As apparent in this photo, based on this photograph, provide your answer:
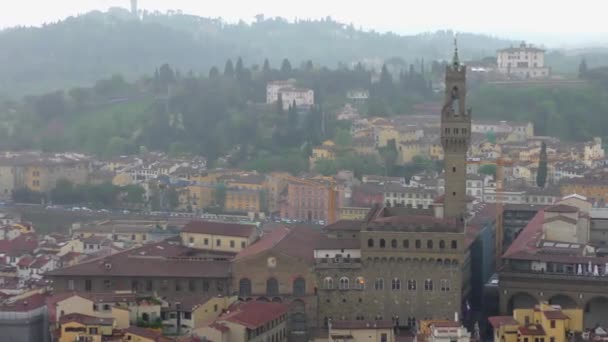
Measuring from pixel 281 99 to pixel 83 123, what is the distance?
15.4 meters

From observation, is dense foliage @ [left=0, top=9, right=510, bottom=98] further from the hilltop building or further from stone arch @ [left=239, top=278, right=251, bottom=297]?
stone arch @ [left=239, top=278, right=251, bottom=297]

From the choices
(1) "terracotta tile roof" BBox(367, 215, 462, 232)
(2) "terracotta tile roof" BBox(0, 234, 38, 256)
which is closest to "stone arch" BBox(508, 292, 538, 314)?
(1) "terracotta tile roof" BBox(367, 215, 462, 232)

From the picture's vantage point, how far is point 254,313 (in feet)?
107

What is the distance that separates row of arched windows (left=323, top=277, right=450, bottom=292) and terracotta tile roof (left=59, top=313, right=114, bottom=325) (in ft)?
21.3

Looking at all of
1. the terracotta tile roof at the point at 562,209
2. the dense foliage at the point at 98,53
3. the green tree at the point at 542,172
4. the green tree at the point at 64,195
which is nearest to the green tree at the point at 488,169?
the green tree at the point at 542,172

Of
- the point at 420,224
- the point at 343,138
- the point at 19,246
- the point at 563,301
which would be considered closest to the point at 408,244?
the point at 420,224

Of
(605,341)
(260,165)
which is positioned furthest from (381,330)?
(260,165)

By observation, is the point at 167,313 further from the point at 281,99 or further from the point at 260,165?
the point at 281,99

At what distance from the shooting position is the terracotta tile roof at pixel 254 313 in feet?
104

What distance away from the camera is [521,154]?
6869 centimetres

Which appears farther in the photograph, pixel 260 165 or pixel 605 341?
pixel 260 165

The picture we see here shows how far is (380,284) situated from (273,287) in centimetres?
284

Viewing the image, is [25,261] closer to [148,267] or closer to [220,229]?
[220,229]

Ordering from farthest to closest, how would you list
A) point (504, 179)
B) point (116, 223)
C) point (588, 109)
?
point (588, 109) < point (504, 179) < point (116, 223)
